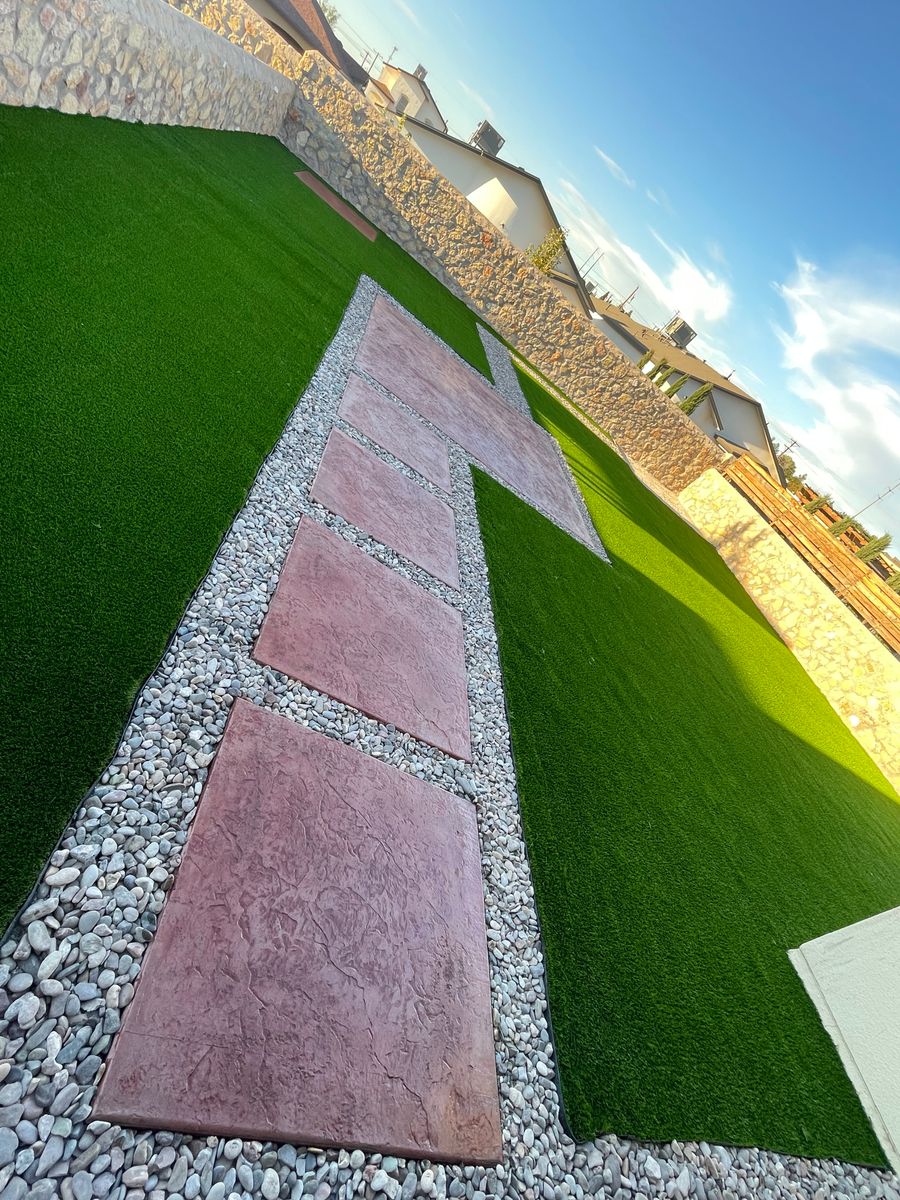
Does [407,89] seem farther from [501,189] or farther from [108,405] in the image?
[108,405]

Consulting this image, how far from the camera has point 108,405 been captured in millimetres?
3129

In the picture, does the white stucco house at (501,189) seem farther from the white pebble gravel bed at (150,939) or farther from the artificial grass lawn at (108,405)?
the white pebble gravel bed at (150,939)

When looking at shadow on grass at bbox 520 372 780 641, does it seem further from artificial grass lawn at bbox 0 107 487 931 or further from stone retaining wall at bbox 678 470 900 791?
artificial grass lawn at bbox 0 107 487 931

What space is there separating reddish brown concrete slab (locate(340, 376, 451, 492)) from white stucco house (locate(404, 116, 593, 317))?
20.3 metres

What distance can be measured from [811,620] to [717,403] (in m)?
22.7

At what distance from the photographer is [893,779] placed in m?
7.76

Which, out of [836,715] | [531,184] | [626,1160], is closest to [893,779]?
[836,715]

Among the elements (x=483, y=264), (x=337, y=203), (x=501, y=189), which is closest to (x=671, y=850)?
(x=337, y=203)

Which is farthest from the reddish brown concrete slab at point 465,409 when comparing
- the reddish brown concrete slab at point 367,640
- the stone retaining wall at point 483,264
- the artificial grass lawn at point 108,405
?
the stone retaining wall at point 483,264

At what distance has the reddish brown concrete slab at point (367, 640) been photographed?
2.80 meters

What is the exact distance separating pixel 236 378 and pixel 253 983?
3.64 meters

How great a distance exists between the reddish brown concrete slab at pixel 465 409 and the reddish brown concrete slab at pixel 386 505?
5.65 feet

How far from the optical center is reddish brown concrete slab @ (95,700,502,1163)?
1.53 meters

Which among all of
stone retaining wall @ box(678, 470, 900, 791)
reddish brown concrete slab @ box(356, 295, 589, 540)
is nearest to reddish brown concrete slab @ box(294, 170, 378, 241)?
reddish brown concrete slab @ box(356, 295, 589, 540)
